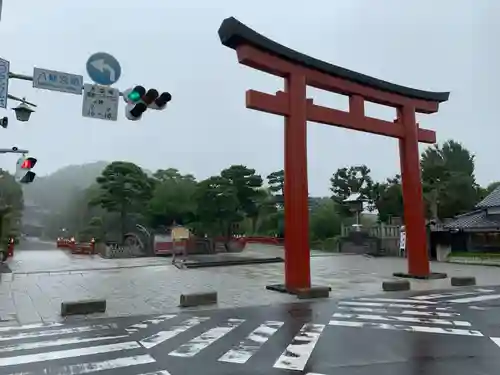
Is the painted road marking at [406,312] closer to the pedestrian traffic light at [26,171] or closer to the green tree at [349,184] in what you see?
the pedestrian traffic light at [26,171]

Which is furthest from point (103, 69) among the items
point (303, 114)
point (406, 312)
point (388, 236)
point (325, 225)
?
point (325, 225)

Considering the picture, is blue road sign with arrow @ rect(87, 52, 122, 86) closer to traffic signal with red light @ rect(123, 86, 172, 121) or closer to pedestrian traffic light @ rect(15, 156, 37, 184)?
traffic signal with red light @ rect(123, 86, 172, 121)

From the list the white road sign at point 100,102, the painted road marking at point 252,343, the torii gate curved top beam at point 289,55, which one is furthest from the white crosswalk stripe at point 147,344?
the torii gate curved top beam at point 289,55

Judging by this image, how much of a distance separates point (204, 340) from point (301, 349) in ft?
5.51

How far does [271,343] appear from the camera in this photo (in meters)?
7.26

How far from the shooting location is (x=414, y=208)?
17172 mm

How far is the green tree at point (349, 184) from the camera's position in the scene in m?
43.3

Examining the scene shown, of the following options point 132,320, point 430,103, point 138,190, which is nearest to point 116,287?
point 132,320

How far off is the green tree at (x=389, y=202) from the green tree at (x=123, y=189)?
20.3m

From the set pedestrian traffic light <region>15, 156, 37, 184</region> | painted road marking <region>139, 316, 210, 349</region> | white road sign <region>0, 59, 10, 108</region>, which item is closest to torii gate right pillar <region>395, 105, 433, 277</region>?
painted road marking <region>139, 316, 210, 349</region>

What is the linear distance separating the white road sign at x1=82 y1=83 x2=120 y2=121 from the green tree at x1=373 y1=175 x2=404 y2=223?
33.6m

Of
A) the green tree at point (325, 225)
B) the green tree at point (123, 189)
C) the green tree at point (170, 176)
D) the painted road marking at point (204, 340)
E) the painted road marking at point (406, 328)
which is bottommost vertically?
the painted road marking at point (204, 340)

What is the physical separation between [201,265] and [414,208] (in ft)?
38.0

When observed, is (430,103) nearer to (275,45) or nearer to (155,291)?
(275,45)
